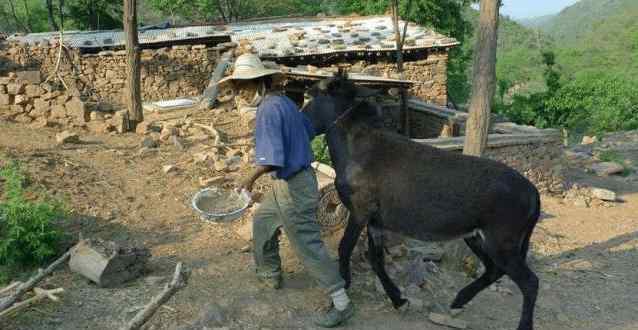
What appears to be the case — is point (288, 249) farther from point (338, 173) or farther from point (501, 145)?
point (501, 145)

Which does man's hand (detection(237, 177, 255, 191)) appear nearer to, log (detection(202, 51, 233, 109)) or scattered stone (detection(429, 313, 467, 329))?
scattered stone (detection(429, 313, 467, 329))

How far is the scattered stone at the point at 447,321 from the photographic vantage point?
4402 millimetres

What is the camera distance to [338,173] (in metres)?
4.47

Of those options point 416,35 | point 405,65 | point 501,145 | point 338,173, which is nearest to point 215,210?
point 338,173

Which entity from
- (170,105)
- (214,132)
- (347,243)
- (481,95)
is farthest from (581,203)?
(170,105)

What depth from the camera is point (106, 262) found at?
430 centimetres

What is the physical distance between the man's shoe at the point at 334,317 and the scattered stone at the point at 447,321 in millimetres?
772

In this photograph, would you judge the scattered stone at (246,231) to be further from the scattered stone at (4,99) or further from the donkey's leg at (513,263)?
the scattered stone at (4,99)

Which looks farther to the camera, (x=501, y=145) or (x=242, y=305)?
(x=501, y=145)

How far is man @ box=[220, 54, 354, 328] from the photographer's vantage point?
3844 millimetres

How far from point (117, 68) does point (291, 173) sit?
12597mm

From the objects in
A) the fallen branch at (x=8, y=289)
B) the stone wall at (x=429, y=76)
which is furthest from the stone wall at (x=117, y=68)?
the fallen branch at (x=8, y=289)

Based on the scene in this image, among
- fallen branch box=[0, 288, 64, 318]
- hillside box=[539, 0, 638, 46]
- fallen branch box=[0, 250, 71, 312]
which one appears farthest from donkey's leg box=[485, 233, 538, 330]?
hillside box=[539, 0, 638, 46]

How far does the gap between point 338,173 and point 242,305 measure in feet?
4.10
